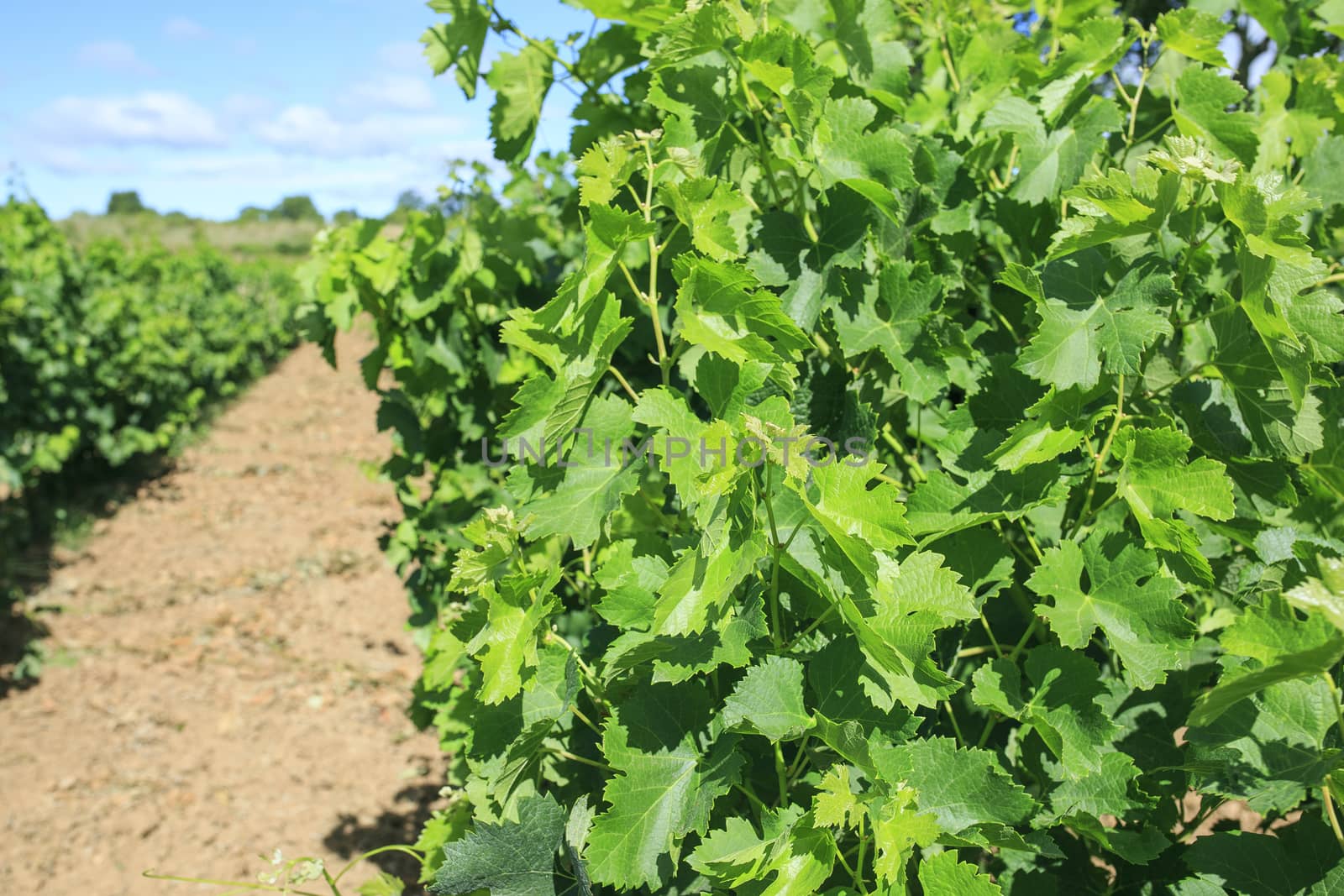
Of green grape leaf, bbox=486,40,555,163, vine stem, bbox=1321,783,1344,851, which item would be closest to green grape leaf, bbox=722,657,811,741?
vine stem, bbox=1321,783,1344,851

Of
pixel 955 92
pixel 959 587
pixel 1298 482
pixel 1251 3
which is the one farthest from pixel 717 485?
pixel 1251 3

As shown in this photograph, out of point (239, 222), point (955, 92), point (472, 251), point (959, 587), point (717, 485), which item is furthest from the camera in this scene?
point (239, 222)

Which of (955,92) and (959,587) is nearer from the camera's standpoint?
(959,587)

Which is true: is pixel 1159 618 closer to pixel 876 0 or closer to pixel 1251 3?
pixel 876 0

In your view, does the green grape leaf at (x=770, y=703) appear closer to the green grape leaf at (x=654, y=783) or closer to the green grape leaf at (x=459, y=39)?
the green grape leaf at (x=654, y=783)

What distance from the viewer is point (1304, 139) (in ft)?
5.32

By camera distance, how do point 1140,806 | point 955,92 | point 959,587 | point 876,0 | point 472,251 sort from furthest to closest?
point 472,251 < point 955,92 < point 876,0 < point 1140,806 < point 959,587

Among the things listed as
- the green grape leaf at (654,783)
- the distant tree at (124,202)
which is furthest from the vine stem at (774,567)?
the distant tree at (124,202)

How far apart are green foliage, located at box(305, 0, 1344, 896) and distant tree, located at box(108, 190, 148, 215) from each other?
305ft

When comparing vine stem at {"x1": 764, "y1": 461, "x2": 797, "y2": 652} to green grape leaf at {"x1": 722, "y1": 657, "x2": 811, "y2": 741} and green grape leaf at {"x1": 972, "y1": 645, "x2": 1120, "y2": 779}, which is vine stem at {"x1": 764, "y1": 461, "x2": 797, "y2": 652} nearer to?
green grape leaf at {"x1": 722, "y1": 657, "x2": 811, "y2": 741}

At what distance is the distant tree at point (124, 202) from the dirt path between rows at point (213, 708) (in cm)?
8595

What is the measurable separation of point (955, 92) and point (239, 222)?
8006 cm

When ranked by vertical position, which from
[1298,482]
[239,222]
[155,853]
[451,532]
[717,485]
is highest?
[239,222]

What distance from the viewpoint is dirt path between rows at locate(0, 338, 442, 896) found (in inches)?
161
